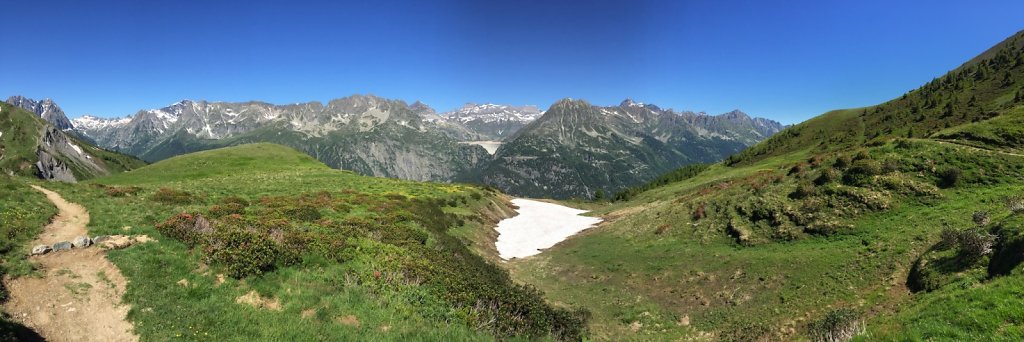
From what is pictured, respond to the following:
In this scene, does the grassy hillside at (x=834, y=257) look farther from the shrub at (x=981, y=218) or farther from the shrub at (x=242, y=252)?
the shrub at (x=242, y=252)

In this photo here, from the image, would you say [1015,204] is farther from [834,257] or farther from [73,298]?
[73,298]

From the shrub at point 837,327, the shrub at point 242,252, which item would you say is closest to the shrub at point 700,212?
the shrub at point 837,327

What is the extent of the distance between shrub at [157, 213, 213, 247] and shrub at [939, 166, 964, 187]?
49.0 metres

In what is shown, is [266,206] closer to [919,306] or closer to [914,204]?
[919,306]

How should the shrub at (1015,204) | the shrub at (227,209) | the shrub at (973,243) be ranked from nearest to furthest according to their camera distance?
the shrub at (973,243), the shrub at (1015,204), the shrub at (227,209)

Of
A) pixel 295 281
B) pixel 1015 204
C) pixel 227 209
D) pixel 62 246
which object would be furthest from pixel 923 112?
pixel 62 246

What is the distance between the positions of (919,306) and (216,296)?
28.1m

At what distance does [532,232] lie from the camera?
66.2m

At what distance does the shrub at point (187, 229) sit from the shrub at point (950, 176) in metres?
49.0

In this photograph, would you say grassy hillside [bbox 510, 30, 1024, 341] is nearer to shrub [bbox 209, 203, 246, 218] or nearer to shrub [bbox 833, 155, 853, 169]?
shrub [bbox 833, 155, 853, 169]

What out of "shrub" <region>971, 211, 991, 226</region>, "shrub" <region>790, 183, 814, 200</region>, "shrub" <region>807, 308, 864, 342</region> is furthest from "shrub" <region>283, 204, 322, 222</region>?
"shrub" <region>971, 211, 991, 226</region>

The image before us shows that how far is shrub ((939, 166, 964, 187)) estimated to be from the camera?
30359mm

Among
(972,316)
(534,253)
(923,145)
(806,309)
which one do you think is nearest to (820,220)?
(806,309)

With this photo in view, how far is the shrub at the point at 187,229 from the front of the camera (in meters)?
21.7
